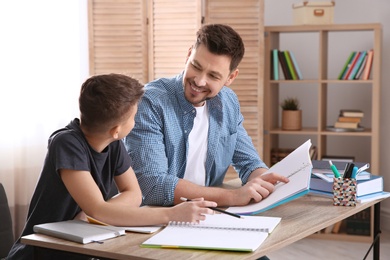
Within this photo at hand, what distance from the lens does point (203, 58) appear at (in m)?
2.27

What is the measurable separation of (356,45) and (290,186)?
2.94 m

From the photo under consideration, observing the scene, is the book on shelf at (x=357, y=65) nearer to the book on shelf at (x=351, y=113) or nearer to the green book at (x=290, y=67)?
the book on shelf at (x=351, y=113)

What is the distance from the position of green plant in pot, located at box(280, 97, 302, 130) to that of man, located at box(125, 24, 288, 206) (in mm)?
1927

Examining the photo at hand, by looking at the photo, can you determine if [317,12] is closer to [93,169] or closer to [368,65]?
[368,65]

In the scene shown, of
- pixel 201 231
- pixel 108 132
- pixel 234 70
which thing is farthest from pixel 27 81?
pixel 201 231

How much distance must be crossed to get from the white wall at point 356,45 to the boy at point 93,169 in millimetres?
3094

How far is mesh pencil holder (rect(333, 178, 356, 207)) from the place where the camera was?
6.88ft

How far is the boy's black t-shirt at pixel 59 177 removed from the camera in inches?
71.4

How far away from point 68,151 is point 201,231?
42 cm

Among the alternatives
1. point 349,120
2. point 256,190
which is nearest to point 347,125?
point 349,120

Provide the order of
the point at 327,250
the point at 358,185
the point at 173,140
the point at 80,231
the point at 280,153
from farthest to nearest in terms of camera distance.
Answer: the point at 280,153 < the point at 327,250 < the point at 173,140 < the point at 358,185 < the point at 80,231

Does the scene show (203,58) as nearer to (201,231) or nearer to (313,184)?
(313,184)

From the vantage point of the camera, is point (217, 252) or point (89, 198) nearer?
point (217, 252)

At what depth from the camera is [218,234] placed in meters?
1.68
